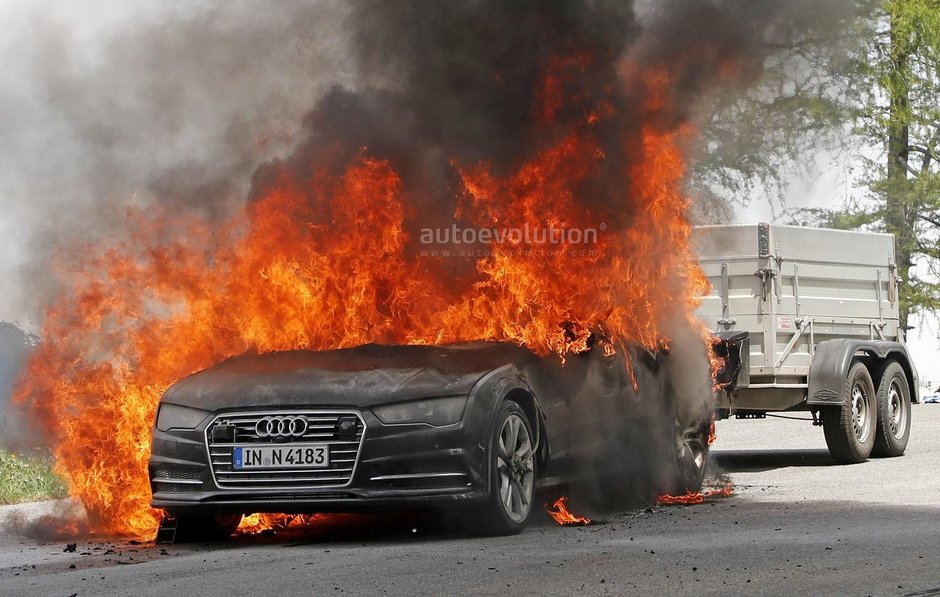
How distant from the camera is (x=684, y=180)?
11688mm

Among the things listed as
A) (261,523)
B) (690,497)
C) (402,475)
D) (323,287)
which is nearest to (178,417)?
(261,523)

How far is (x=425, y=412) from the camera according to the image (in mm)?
8727

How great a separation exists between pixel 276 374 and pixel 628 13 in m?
4.58

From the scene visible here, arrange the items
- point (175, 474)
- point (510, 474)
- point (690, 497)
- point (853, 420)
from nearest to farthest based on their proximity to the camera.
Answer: point (175, 474) < point (510, 474) < point (690, 497) < point (853, 420)

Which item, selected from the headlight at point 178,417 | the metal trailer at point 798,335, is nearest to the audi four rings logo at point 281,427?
the headlight at point 178,417

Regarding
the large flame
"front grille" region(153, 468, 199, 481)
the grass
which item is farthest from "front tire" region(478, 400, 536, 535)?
the grass

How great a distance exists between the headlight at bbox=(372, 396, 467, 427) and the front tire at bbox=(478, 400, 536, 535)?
30 cm

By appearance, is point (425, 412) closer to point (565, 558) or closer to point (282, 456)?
point (282, 456)

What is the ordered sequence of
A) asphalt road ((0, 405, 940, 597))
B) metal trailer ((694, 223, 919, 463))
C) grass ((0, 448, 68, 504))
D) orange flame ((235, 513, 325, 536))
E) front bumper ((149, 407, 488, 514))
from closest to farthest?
1. asphalt road ((0, 405, 940, 597))
2. front bumper ((149, 407, 488, 514))
3. orange flame ((235, 513, 325, 536))
4. grass ((0, 448, 68, 504))
5. metal trailer ((694, 223, 919, 463))

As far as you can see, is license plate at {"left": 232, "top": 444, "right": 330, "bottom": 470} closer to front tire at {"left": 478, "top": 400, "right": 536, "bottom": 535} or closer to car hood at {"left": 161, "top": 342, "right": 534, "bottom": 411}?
car hood at {"left": 161, "top": 342, "right": 534, "bottom": 411}

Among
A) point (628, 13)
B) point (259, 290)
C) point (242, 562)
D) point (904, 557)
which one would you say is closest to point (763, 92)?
point (628, 13)

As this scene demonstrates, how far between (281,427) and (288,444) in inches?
4.3

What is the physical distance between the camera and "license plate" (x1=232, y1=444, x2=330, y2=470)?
28.9 feet

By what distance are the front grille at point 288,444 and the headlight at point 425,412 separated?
0.52ft
